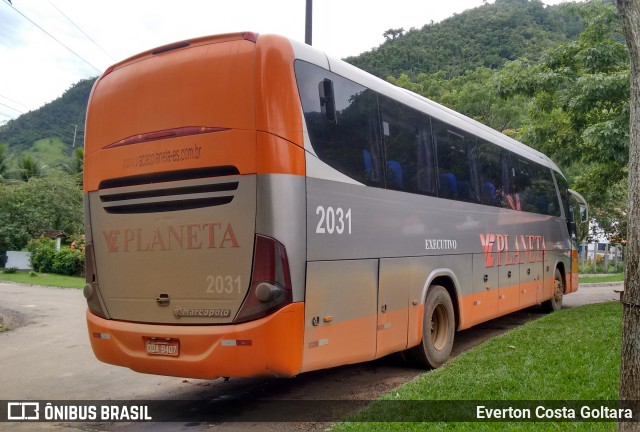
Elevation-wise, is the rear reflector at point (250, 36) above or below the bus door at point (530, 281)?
above

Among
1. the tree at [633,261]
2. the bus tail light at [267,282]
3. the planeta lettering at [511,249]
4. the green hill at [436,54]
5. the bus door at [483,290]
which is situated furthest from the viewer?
the green hill at [436,54]

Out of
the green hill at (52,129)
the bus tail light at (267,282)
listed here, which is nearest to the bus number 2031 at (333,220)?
the bus tail light at (267,282)

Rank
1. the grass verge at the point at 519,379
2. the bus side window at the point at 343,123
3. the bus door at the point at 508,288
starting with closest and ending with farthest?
the grass verge at the point at 519,379
the bus side window at the point at 343,123
the bus door at the point at 508,288

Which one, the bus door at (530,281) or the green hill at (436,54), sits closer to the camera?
the bus door at (530,281)

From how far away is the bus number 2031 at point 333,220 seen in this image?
5.40 m

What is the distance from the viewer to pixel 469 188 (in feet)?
29.2

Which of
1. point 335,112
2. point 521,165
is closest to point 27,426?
point 335,112

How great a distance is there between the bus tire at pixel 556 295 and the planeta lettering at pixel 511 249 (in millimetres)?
1317

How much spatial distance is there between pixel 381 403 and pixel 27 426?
357 centimetres

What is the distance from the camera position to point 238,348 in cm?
490

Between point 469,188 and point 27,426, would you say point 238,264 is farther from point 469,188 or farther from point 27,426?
point 469,188

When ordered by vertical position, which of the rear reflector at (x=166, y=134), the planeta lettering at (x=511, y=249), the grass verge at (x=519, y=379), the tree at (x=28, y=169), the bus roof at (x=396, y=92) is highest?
the tree at (x=28, y=169)

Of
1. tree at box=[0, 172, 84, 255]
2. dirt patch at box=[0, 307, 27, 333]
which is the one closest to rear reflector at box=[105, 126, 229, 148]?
dirt patch at box=[0, 307, 27, 333]

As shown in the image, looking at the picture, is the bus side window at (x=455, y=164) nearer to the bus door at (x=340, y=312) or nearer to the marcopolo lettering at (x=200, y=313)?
the bus door at (x=340, y=312)
